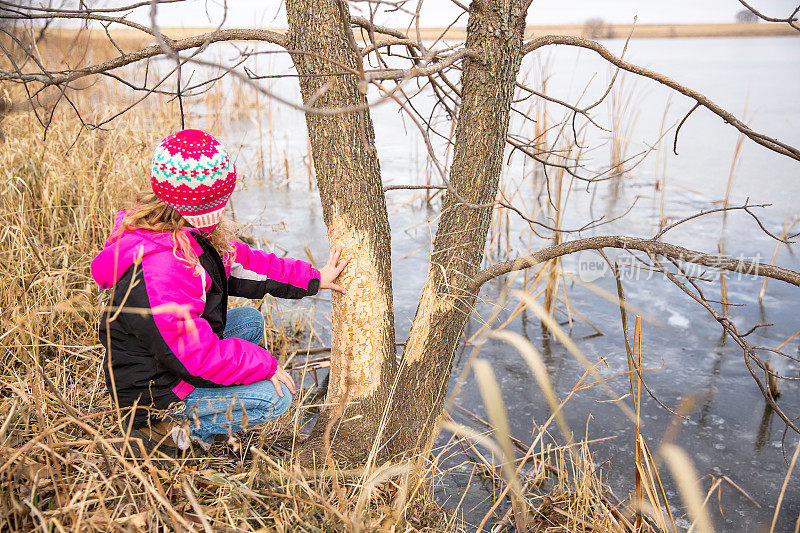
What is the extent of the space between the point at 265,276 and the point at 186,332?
0.42m

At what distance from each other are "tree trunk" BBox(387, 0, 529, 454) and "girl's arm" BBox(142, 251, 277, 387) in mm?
520

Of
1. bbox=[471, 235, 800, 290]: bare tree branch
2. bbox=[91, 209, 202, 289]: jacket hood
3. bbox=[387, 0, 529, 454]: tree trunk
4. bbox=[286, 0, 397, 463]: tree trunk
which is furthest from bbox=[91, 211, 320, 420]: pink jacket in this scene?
bbox=[471, 235, 800, 290]: bare tree branch

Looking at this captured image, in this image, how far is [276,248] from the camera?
3650 millimetres

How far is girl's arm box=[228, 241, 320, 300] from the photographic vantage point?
6.06 feet

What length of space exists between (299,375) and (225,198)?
4.13ft

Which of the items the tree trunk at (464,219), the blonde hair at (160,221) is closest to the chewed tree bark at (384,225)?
the tree trunk at (464,219)

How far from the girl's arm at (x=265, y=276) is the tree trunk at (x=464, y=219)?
40 cm

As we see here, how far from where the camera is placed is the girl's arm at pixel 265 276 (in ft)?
6.06

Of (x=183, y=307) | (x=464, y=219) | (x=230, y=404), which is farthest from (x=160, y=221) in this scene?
(x=464, y=219)

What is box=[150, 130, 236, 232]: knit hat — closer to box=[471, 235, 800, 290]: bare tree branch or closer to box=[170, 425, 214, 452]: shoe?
box=[170, 425, 214, 452]: shoe

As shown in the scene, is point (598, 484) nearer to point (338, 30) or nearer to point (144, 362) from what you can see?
point (144, 362)

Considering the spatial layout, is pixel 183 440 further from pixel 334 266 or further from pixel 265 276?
pixel 334 266

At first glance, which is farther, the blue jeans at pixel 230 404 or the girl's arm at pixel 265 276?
the girl's arm at pixel 265 276

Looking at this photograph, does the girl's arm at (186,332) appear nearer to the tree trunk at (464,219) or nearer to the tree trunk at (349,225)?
the tree trunk at (349,225)
